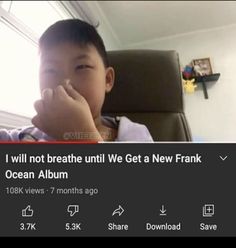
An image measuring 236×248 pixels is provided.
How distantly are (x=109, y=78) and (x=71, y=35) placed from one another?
10cm

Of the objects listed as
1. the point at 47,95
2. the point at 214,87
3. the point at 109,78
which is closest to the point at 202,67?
the point at 214,87

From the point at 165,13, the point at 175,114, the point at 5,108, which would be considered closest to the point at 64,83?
the point at 5,108

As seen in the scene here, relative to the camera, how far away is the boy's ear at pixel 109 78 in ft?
1.56

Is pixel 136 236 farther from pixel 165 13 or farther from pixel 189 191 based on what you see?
pixel 165 13

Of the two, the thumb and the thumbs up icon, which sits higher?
the thumb

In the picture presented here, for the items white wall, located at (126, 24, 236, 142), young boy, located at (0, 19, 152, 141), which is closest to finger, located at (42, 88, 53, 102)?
young boy, located at (0, 19, 152, 141)

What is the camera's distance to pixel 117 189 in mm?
328

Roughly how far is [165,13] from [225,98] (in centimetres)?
34

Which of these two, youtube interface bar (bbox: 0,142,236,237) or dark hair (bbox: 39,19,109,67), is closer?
youtube interface bar (bbox: 0,142,236,237)

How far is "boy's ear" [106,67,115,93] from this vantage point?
477 mm

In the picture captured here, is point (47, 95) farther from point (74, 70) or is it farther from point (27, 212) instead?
point (27, 212)

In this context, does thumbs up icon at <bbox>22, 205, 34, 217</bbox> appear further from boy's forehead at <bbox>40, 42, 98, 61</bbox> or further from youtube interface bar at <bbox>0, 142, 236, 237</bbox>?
boy's forehead at <bbox>40, 42, 98, 61</bbox>

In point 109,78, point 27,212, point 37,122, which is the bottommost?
point 27,212

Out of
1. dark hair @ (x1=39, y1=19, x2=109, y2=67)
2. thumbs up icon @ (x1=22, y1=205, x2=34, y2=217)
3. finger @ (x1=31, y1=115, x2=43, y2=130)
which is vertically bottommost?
thumbs up icon @ (x1=22, y1=205, x2=34, y2=217)
